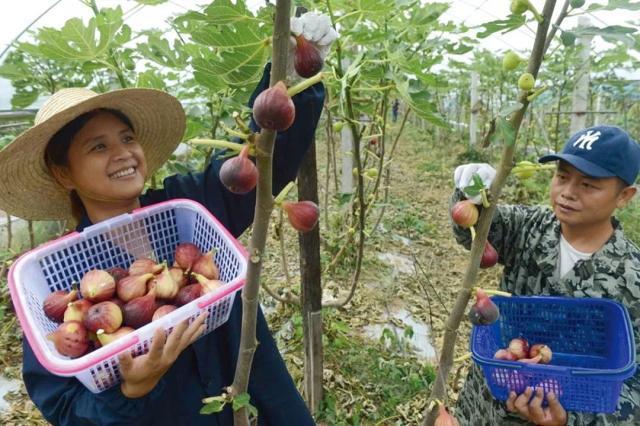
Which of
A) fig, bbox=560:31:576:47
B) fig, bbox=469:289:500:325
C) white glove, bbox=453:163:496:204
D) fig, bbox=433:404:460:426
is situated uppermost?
fig, bbox=560:31:576:47

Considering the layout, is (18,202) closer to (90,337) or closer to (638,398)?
(90,337)

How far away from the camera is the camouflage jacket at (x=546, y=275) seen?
129 cm

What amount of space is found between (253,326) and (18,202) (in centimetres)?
88

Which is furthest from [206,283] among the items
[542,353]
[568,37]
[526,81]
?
[542,353]

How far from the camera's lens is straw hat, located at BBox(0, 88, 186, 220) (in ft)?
3.37

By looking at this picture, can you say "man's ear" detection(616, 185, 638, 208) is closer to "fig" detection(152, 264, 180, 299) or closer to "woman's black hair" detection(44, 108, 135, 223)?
"fig" detection(152, 264, 180, 299)

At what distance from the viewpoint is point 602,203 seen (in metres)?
1.32

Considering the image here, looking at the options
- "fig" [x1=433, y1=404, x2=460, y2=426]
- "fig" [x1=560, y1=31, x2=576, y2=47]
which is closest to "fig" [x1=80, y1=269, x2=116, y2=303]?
"fig" [x1=433, y1=404, x2=460, y2=426]

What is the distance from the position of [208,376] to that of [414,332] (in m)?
2.21

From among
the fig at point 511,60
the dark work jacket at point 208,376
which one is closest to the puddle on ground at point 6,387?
the dark work jacket at point 208,376

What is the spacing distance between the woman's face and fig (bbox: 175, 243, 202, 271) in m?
0.19

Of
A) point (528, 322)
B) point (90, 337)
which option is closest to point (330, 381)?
point (528, 322)

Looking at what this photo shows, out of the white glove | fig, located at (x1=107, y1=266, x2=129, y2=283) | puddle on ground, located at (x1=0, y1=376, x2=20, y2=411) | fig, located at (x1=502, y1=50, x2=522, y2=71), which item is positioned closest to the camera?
fig, located at (x1=502, y1=50, x2=522, y2=71)

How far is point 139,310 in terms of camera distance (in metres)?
0.91
